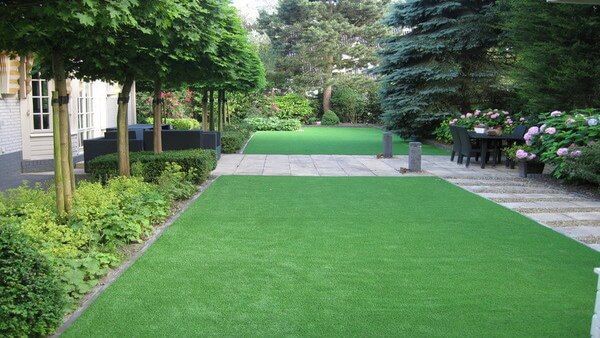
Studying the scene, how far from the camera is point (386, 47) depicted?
23688 mm

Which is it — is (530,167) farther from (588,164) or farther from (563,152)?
(588,164)

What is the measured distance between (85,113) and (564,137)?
464 inches

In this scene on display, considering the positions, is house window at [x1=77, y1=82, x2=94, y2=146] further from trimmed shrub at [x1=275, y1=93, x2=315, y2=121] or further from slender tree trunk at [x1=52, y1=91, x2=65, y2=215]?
trimmed shrub at [x1=275, y1=93, x2=315, y2=121]

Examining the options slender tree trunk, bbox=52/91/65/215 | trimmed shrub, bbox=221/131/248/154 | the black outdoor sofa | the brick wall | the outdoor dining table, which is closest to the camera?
slender tree trunk, bbox=52/91/65/215

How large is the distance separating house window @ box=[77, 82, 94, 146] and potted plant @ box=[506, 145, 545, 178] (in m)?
10.6

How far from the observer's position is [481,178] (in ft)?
40.7

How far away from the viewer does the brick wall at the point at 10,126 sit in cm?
1179

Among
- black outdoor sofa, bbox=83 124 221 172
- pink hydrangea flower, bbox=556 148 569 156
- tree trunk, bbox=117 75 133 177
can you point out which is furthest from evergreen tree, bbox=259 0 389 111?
tree trunk, bbox=117 75 133 177

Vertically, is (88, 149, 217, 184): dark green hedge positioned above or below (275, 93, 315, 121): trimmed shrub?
below

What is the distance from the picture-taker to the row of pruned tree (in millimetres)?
4277

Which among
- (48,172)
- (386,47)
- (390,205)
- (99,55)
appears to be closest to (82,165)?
(48,172)

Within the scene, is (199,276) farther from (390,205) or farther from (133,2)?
(390,205)

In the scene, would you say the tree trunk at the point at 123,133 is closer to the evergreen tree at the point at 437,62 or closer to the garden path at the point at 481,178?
the garden path at the point at 481,178

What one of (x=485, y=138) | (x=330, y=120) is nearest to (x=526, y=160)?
(x=485, y=138)
